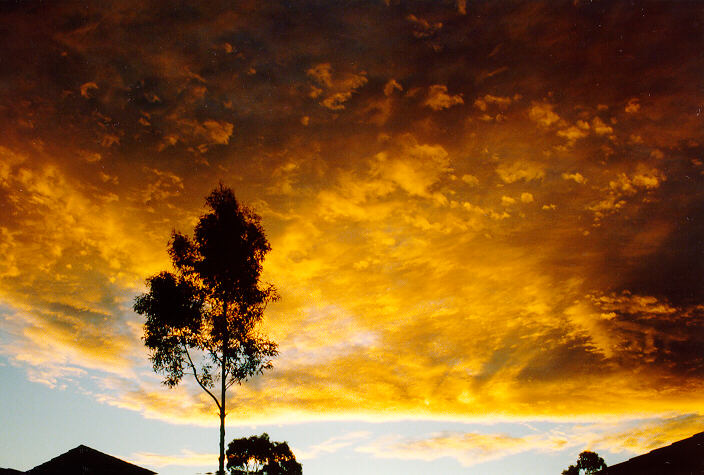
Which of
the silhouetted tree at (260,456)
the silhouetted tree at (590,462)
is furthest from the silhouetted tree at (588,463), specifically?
the silhouetted tree at (260,456)

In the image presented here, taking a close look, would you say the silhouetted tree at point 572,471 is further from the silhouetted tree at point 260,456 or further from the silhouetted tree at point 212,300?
the silhouetted tree at point 212,300

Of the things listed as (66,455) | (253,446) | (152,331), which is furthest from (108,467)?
(253,446)

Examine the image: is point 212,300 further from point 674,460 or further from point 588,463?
point 588,463

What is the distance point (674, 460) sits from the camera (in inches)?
950

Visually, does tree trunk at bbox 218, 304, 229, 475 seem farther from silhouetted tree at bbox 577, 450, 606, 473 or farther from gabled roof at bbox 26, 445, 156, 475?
silhouetted tree at bbox 577, 450, 606, 473

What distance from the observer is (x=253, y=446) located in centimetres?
6825

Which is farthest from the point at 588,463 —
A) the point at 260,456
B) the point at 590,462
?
the point at 260,456

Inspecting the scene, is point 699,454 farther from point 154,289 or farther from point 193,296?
point 154,289

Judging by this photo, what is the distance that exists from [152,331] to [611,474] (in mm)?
31089

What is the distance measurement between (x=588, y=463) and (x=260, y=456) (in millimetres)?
60972

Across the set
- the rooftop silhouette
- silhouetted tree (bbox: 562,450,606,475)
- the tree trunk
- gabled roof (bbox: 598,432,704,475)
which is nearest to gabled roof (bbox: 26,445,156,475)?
the rooftop silhouette

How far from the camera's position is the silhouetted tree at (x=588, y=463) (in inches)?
3167

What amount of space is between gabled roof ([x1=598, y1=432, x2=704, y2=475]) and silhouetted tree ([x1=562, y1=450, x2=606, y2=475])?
216 ft

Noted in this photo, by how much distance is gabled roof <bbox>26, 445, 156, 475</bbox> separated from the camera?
94.1 ft
